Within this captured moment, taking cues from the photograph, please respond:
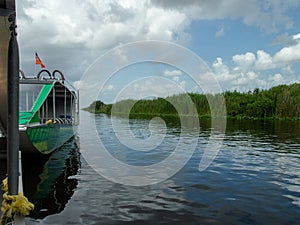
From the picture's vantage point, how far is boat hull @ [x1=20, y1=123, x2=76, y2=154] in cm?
998

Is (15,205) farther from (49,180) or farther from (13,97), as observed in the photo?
(49,180)

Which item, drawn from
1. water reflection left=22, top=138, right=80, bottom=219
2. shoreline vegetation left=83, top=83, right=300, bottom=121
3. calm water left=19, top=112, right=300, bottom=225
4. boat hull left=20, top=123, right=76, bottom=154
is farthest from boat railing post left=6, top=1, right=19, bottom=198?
shoreline vegetation left=83, top=83, right=300, bottom=121

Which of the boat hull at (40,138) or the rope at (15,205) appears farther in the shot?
the boat hull at (40,138)

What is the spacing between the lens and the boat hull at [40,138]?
9.98m

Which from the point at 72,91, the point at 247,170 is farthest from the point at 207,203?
the point at 72,91

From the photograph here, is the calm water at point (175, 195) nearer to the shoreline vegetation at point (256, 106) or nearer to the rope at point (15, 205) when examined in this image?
the rope at point (15, 205)

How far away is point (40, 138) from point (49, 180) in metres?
2.27

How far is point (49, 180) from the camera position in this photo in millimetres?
9430

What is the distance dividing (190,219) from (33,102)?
32.7ft

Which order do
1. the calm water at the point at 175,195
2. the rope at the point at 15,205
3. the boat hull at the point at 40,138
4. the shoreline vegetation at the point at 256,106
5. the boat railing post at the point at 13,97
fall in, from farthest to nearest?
the shoreline vegetation at the point at 256,106, the boat hull at the point at 40,138, the calm water at the point at 175,195, the rope at the point at 15,205, the boat railing post at the point at 13,97

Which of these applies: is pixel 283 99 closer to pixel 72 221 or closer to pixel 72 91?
pixel 72 91

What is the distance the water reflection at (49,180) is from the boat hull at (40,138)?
593 mm

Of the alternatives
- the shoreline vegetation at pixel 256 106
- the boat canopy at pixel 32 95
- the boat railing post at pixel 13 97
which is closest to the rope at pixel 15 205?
the boat railing post at pixel 13 97

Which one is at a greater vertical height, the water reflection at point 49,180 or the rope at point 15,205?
the rope at point 15,205
